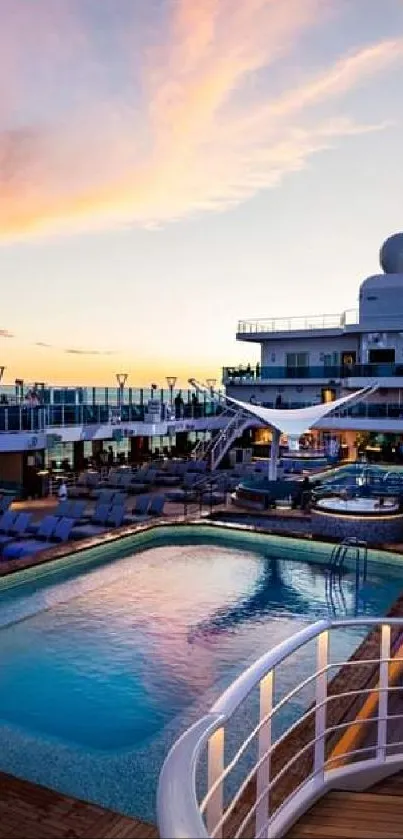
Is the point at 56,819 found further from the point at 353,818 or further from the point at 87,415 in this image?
the point at 87,415

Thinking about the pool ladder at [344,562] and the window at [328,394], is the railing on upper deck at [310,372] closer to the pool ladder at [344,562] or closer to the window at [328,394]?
the window at [328,394]

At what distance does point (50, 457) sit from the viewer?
23.8 metres

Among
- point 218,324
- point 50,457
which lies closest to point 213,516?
point 50,457

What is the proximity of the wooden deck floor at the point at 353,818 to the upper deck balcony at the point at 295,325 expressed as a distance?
92.5 feet

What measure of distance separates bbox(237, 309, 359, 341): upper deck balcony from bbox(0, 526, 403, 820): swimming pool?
2001 centimetres

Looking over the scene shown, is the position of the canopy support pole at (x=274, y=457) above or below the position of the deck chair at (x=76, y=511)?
above

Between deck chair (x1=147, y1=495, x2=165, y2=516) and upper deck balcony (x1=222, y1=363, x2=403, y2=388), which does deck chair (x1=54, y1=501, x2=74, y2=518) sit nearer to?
deck chair (x1=147, y1=495, x2=165, y2=516)

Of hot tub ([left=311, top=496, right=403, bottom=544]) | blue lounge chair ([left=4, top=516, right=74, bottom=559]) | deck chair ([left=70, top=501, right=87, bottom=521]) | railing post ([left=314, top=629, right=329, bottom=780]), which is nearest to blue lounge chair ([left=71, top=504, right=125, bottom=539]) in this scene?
deck chair ([left=70, top=501, right=87, bottom=521])

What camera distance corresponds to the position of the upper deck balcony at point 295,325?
3122 cm

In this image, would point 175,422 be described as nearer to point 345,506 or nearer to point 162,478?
point 162,478

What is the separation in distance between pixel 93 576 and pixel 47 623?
2042mm

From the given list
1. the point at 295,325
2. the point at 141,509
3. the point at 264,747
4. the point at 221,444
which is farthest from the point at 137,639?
the point at 295,325

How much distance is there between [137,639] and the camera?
25.7ft

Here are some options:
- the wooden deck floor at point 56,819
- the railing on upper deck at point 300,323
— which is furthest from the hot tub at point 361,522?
the railing on upper deck at point 300,323
